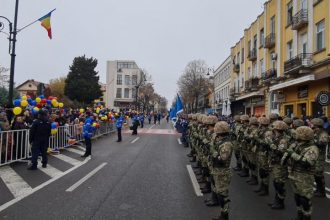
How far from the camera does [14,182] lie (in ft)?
29.4

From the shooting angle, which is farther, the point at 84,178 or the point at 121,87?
the point at 121,87

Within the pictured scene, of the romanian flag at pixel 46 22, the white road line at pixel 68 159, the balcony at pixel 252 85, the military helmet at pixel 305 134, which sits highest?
the romanian flag at pixel 46 22

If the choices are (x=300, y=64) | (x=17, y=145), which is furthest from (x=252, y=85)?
(x=17, y=145)

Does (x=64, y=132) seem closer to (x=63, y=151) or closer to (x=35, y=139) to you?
(x=63, y=151)

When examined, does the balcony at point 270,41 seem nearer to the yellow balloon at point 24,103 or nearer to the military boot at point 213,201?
the yellow balloon at point 24,103

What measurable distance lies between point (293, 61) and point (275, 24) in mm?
7508

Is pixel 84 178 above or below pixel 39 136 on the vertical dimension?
below

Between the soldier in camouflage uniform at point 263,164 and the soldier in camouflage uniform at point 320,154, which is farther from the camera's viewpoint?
the soldier in camouflage uniform at point 320,154

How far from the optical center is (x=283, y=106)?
2728 cm

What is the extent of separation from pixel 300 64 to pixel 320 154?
48.7 feet

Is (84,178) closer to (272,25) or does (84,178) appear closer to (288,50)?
(288,50)

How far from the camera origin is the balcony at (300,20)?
22.4 m

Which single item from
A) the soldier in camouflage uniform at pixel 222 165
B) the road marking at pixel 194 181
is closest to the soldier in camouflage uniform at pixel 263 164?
the road marking at pixel 194 181

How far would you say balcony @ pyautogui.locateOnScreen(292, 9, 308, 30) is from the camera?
22.4 meters
